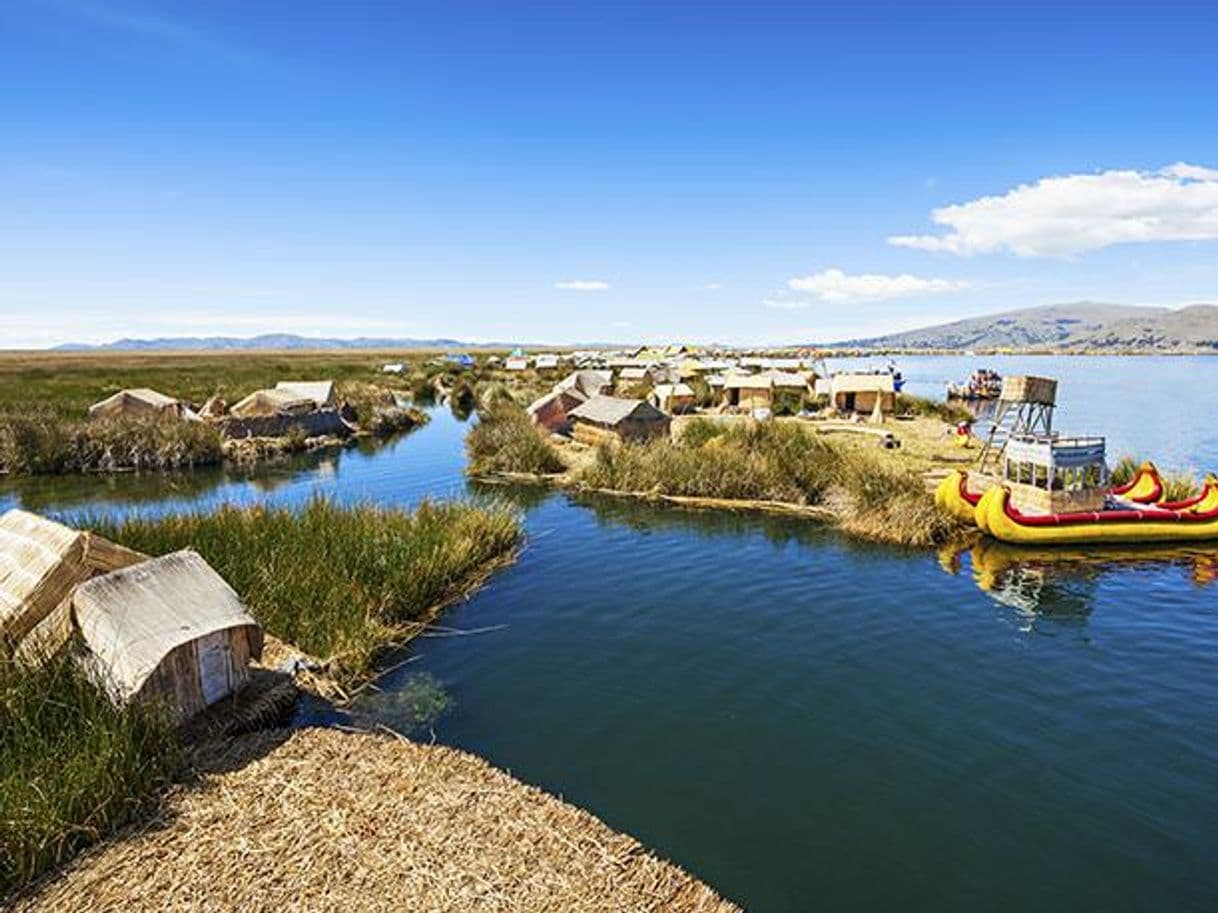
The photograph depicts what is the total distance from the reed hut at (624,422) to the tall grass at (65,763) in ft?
83.0

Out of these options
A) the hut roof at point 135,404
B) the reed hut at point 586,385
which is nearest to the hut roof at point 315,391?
the hut roof at point 135,404

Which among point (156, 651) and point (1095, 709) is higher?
point (156, 651)

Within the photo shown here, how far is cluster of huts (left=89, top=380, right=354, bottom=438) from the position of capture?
1437 inches

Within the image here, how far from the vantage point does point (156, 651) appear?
7484 millimetres

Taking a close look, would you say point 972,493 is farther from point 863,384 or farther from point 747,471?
point 863,384

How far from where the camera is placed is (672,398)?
48875 millimetres

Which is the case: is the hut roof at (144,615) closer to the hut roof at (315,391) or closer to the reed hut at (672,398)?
the hut roof at (315,391)

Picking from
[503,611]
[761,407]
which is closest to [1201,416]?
[761,407]

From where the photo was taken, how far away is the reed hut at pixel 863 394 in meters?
47.1

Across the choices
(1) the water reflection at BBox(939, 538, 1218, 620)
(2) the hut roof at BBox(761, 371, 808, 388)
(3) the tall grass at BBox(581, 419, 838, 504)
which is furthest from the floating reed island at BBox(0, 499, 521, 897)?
(2) the hut roof at BBox(761, 371, 808, 388)

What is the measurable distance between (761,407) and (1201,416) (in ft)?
116

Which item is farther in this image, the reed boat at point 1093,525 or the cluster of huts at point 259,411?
the cluster of huts at point 259,411

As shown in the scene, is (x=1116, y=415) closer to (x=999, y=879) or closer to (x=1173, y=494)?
(x=1173, y=494)

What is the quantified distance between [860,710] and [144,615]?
9.67 meters
